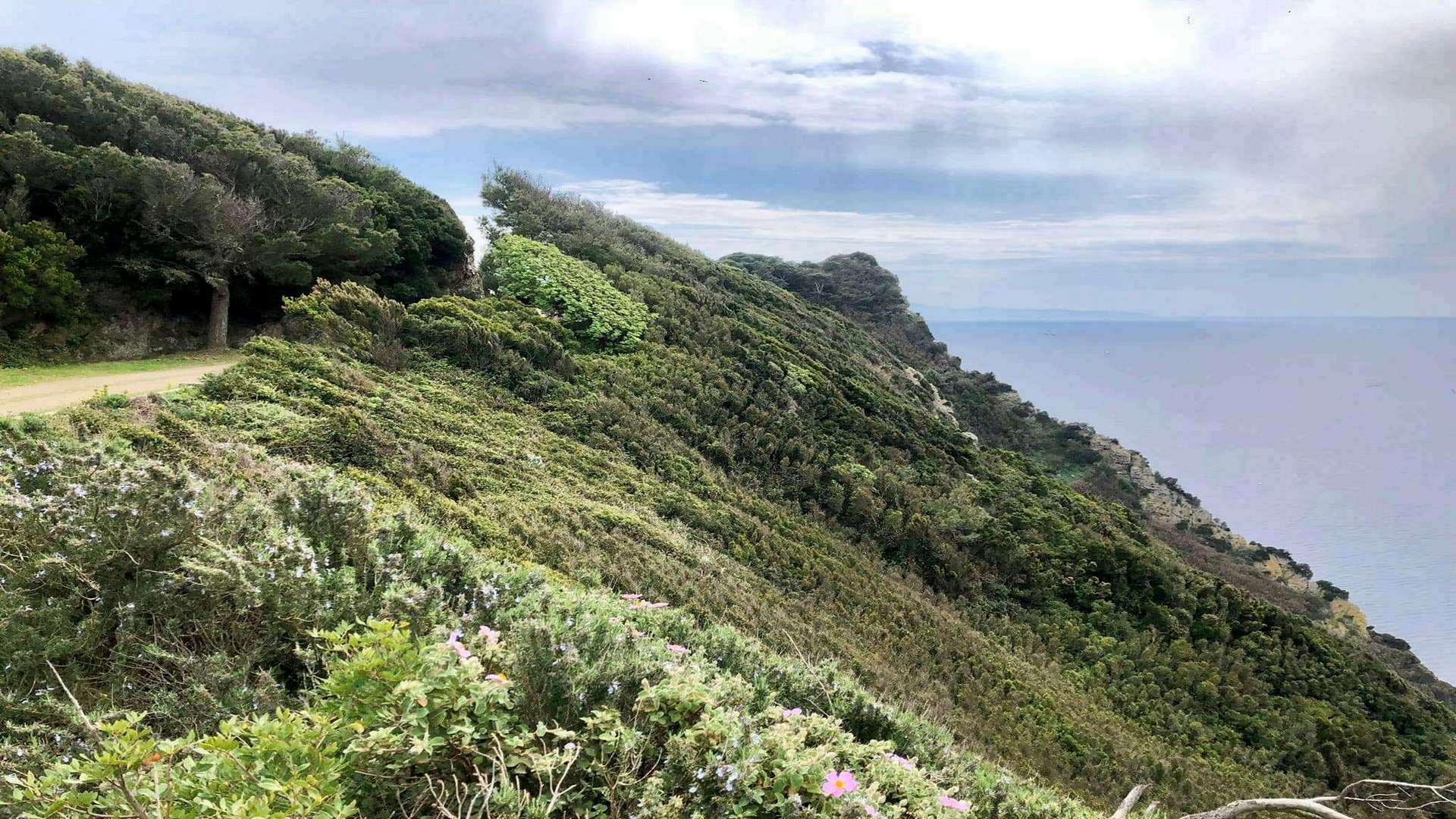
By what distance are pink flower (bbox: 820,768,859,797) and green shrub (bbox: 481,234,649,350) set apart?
Result: 11.0 metres

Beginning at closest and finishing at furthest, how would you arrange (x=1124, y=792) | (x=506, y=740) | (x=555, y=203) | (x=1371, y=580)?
1. (x=506, y=740)
2. (x=1124, y=792)
3. (x=555, y=203)
4. (x=1371, y=580)

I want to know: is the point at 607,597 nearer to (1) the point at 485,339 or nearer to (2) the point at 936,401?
(1) the point at 485,339

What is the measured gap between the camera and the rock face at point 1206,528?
28.4 m

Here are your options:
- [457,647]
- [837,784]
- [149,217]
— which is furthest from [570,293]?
[837,784]

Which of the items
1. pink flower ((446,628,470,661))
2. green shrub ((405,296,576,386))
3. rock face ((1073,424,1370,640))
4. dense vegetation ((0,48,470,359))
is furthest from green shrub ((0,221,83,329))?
rock face ((1073,424,1370,640))

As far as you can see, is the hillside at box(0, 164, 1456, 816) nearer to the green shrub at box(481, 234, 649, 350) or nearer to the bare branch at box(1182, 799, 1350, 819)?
the green shrub at box(481, 234, 649, 350)

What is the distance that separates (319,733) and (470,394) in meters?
7.73

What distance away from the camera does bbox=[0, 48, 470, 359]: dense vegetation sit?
10805 mm

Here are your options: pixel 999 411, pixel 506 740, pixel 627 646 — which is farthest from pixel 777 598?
pixel 999 411

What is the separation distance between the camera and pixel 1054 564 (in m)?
12.7

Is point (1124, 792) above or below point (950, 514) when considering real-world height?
below

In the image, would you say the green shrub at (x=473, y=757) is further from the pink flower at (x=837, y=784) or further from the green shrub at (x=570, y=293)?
the green shrub at (x=570, y=293)

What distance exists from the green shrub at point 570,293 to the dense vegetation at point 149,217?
4.07 m

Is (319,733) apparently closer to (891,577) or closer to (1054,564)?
(891,577)
